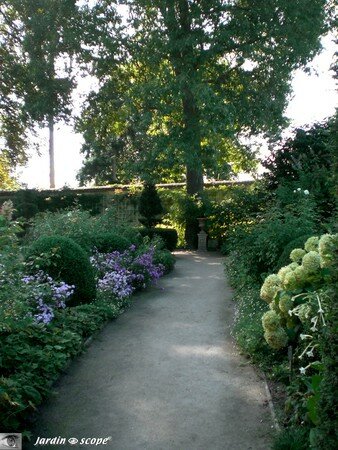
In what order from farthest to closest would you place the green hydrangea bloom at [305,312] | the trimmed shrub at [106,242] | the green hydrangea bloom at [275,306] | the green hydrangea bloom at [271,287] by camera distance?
1. the trimmed shrub at [106,242]
2. the green hydrangea bloom at [271,287]
3. the green hydrangea bloom at [275,306]
4. the green hydrangea bloom at [305,312]

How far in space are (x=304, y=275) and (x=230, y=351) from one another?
1.40 metres

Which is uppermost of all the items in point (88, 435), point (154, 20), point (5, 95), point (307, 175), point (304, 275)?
point (154, 20)

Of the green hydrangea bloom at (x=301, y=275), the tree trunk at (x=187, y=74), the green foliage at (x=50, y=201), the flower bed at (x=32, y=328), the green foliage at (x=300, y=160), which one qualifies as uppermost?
the tree trunk at (x=187, y=74)

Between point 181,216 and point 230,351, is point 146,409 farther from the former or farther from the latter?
point 181,216

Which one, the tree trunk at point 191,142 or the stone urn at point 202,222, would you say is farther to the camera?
the tree trunk at point 191,142

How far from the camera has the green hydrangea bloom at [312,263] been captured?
4.32 meters

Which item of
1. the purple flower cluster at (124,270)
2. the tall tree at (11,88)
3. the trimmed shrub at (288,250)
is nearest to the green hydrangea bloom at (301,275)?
the trimmed shrub at (288,250)

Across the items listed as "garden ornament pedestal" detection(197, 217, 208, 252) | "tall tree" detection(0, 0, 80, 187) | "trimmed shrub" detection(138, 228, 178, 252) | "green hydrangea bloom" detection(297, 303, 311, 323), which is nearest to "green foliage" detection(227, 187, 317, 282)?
"green hydrangea bloom" detection(297, 303, 311, 323)

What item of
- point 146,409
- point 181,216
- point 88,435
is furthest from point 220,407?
point 181,216

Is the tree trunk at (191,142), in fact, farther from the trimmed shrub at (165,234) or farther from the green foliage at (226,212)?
the trimmed shrub at (165,234)

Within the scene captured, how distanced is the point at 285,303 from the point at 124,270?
4326mm

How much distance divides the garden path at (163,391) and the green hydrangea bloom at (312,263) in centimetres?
116

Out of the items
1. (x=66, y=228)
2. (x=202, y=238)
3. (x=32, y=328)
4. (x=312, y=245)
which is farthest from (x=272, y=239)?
(x=202, y=238)

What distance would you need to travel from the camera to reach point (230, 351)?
519cm
